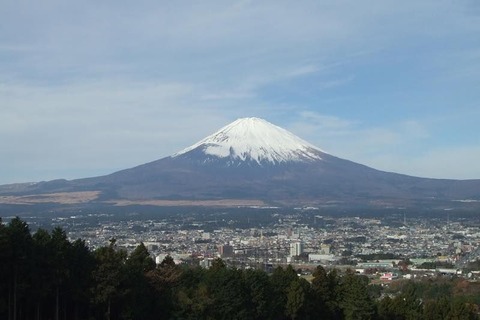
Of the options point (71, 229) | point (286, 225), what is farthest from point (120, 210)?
point (71, 229)

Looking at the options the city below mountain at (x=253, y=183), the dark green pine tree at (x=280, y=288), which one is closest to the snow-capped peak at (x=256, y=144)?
the city below mountain at (x=253, y=183)

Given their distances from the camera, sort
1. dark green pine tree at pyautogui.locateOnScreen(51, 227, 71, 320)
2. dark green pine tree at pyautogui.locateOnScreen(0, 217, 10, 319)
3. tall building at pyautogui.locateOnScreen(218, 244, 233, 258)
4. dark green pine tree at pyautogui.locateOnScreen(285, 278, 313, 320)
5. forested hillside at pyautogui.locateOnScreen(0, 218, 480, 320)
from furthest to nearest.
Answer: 1. tall building at pyautogui.locateOnScreen(218, 244, 233, 258)
2. dark green pine tree at pyautogui.locateOnScreen(285, 278, 313, 320)
3. dark green pine tree at pyautogui.locateOnScreen(51, 227, 71, 320)
4. forested hillside at pyautogui.locateOnScreen(0, 218, 480, 320)
5. dark green pine tree at pyautogui.locateOnScreen(0, 217, 10, 319)

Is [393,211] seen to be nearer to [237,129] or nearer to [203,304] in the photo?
[237,129]

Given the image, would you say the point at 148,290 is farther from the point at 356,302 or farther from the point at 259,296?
the point at 356,302

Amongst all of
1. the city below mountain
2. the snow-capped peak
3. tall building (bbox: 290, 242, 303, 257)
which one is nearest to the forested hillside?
tall building (bbox: 290, 242, 303, 257)

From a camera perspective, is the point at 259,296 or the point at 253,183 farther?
the point at 253,183

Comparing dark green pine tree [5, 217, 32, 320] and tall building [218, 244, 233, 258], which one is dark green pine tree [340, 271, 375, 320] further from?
tall building [218, 244, 233, 258]

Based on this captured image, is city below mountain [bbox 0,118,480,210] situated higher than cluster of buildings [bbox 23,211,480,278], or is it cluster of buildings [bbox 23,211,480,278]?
city below mountain [bbox 0,118,480,210]

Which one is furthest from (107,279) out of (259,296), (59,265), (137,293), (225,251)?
(225,251)
